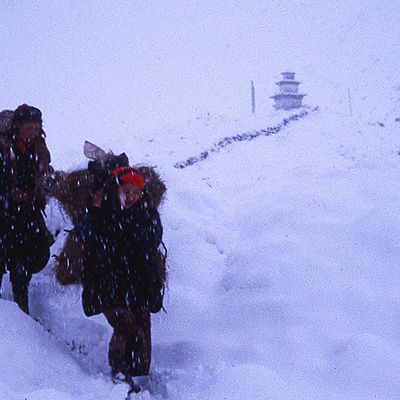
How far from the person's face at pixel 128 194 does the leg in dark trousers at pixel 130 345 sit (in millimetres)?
918

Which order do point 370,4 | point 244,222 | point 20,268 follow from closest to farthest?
point 20,268
point 244,222
point 370,4

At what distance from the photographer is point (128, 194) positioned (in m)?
3.50

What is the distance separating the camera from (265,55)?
7512cm

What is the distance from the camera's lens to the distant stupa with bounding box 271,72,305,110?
2659cm

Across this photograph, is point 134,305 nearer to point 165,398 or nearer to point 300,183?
point 165,398

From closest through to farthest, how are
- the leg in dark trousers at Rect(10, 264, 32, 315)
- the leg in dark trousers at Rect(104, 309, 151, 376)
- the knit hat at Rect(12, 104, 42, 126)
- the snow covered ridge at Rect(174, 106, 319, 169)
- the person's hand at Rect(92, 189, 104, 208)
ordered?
1. the person's hand at Rect(92, 189, 104, 208)
2. the leg in dark trousers at Rect(104, 309, 151, 376)
3. the knit hat at Rect(12, 104, 42, 126)
4. the leg in dark trousers at Rect(10, 264, 32, 315)
5. the snow covered ridge at Rect(174, 106, 319, 169)

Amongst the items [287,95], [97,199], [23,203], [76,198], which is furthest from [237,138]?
[97,199]

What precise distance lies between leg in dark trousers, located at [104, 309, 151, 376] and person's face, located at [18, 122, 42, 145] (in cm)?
182

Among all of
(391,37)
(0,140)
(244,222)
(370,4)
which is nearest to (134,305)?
(0,140)

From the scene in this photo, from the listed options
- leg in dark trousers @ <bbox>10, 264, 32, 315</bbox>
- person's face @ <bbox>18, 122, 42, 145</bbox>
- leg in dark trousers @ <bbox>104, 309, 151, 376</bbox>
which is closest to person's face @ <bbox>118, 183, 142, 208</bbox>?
leg in dark trousers @ <bbox>104, 309, 151, 376</bbox>

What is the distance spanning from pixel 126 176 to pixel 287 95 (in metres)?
24.6

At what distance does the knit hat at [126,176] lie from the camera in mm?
3434

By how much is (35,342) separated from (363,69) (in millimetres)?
52926

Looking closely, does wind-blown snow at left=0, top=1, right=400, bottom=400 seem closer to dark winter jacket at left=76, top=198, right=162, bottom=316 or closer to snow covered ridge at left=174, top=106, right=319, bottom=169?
dark winter jacket at left=76, top=198, right=162, bottom=316
